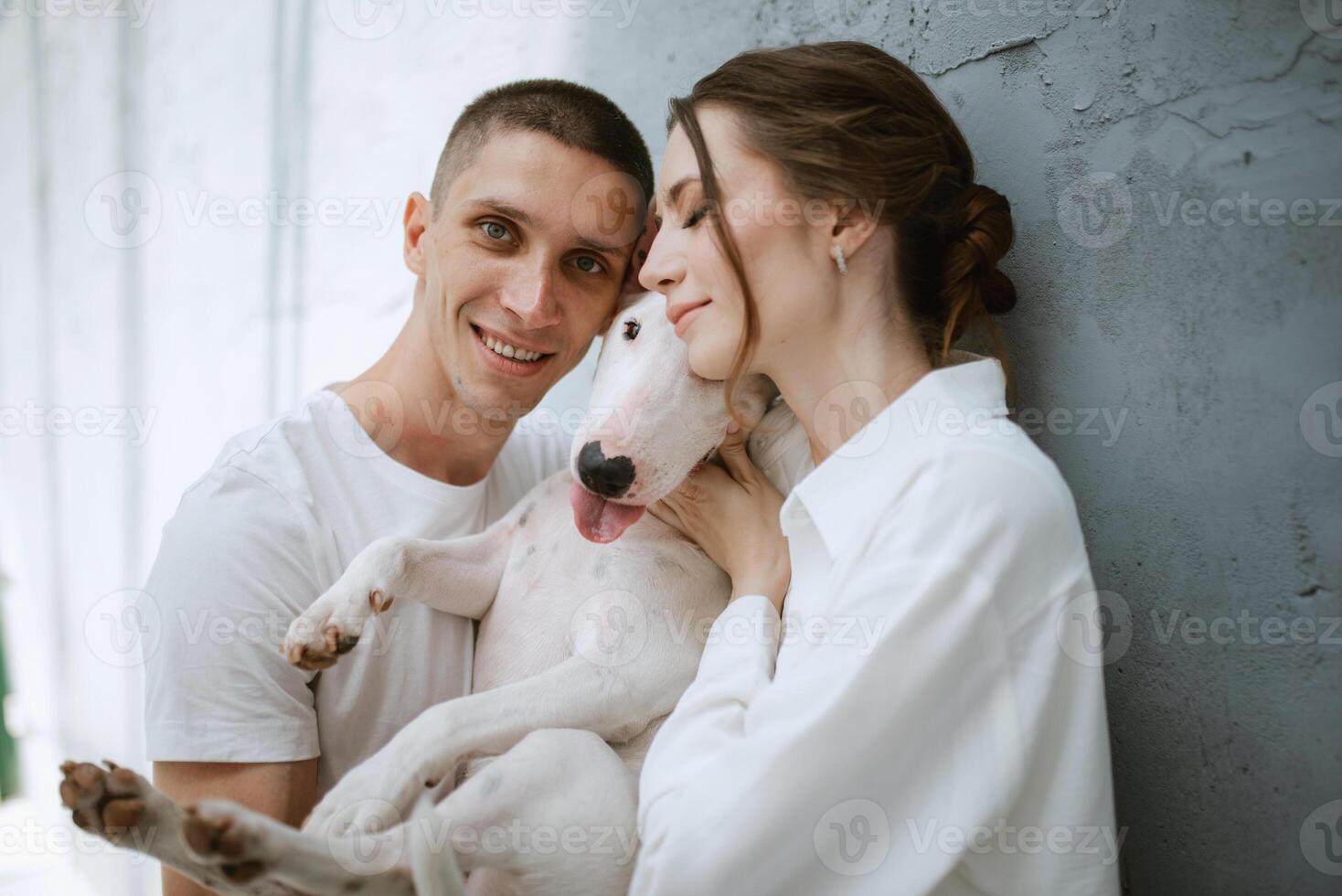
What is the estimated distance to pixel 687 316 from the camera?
1.25 m

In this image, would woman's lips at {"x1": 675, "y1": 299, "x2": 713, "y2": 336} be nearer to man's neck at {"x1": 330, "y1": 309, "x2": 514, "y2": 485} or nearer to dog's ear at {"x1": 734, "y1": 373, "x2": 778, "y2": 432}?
dog's ear at {"x1": 734, "y1": 373, "x2": 778, "y2": 432}

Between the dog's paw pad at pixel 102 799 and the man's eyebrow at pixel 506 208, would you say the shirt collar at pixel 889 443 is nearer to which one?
the man's eyebrow at pixel 506 208

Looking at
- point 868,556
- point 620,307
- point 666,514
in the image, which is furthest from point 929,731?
point 620,307

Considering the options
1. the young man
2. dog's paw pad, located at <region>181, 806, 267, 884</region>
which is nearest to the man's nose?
the young man

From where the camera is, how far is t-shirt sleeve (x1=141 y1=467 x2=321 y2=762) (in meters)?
1.25

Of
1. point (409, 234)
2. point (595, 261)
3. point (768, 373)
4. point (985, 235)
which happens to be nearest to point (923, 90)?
point (985, 235)

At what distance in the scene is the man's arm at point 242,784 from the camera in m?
1.24

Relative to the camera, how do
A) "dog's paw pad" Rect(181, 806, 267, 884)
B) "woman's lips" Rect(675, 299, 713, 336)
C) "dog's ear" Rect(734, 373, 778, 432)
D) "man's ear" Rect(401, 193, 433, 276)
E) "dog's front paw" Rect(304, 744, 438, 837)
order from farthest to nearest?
1. "man's ear" Rect(401, 193, 433, 276)
2. "dog's ear" Rect(734, 373, 778, 432)
3. "woman's lips" Rect(675, 299, 713, 336)
4. "dog's front paw" Rect(304, 744, 438, 837)
5. "dog's paw pad" Rect(181, 806, 267, 884)

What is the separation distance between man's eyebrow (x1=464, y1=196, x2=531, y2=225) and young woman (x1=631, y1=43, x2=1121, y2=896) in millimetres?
262

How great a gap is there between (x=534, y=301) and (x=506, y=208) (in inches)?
6.0

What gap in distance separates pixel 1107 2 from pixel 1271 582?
818 mm

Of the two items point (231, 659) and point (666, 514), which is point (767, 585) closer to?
point (666, 514)

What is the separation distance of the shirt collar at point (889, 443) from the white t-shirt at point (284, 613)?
609 mm

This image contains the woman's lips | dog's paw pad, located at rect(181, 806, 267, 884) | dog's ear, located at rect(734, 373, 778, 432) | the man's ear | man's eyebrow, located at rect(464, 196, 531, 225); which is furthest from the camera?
the man's ear
